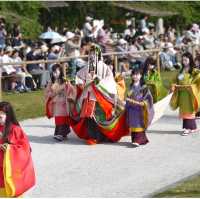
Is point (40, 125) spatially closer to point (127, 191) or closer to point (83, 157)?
point (83, 157)

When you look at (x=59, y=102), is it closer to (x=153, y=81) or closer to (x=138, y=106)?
(x=138, y=106)

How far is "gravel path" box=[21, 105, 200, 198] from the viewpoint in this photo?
984 centimetres

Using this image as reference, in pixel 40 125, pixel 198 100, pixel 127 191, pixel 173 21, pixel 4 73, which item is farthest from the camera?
pixel 173 21

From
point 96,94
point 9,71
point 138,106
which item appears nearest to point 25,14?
point 9,71

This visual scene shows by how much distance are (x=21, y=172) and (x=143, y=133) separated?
4827 millimetres

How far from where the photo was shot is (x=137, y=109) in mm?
12734

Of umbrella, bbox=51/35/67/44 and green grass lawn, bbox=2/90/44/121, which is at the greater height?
umbrella, bbox=51/35/67/44

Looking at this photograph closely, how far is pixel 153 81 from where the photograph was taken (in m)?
14.0

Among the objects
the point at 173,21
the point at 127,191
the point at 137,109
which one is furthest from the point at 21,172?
the point at 173,21

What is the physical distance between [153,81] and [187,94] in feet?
2.18

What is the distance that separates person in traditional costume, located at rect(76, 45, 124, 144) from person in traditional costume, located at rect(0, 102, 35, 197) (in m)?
4.62

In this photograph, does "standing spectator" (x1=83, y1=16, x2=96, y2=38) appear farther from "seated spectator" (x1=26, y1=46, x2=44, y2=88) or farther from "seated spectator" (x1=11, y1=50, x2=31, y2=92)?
"seated spectator" (x1=11, y1=50, x2=31, y2=92)

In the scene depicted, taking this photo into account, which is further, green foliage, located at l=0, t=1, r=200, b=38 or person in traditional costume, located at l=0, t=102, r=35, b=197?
green foliage, located at l=0, t=1, r=200, b=38

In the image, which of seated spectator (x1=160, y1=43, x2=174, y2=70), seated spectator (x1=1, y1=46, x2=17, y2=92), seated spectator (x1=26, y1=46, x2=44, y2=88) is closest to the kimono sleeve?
seated spectator (x1=1, y1=46, x2=17, y2=92)
